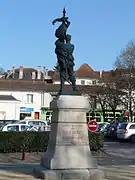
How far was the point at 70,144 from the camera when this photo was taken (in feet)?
43.4

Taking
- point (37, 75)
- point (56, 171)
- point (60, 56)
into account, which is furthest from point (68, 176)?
point (37, 75)

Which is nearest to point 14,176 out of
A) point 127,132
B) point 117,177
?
point 117,177

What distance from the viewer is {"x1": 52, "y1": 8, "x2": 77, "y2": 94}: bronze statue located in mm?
13984

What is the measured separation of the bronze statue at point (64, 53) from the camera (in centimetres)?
1398

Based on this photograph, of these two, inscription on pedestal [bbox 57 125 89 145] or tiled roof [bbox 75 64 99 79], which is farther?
tiled roof [bbox 75 64 99 79]

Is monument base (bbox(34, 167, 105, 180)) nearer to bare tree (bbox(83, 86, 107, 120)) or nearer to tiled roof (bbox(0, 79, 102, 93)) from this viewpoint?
bare tree (bbox(83, 86, 107, 120))

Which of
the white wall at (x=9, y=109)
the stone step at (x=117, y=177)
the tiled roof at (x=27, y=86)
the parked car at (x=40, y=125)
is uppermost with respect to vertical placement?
the tiled roof at (x=27, y=86)

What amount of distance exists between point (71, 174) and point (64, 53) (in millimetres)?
3792

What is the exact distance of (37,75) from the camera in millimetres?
89812

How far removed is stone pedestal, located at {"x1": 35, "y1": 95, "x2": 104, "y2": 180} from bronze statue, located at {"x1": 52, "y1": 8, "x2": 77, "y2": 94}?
77cm

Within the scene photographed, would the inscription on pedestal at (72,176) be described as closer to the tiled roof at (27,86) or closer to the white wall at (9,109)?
the white wall at (9,109)

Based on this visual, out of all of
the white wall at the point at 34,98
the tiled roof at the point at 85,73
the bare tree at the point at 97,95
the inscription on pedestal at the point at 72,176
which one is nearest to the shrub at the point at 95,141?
the inscription on pedestal at the point at 72,176

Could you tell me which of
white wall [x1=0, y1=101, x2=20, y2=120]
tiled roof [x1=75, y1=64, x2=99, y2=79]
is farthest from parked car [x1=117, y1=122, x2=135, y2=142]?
tiled roof [x1=75, y1=64, x2=99, y2=79]

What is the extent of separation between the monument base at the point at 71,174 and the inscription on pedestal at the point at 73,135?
85 cm
